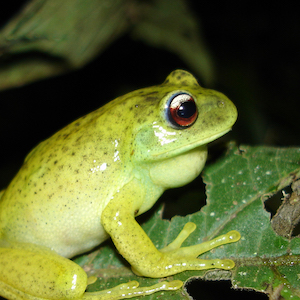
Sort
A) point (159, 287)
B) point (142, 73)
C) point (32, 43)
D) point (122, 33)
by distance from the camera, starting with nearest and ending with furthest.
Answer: point (159, 287), point (32, 43), point (122, 33), point (142, 73)

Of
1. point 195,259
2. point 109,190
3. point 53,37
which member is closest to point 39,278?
point 109,190

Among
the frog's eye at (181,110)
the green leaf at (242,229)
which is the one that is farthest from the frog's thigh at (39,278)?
the frog's eye at (181,110)

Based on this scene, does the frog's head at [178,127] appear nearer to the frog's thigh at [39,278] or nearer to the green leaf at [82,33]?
the frog's thigh at [39,278]

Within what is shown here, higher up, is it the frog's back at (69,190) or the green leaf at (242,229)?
the frog's back at (69,190)

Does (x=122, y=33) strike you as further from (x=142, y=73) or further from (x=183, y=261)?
(x=183, y=261)

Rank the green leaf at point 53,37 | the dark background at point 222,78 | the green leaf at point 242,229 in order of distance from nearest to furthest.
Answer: the green leaf at point 242,229, the green leaf at point 53,37, the dark background at point 222,78

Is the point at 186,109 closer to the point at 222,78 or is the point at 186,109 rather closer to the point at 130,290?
the point at 130,290

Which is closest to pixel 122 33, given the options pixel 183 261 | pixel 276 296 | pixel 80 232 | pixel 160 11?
pixel 160 11

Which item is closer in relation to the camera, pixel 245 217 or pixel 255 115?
pixel 245 217
